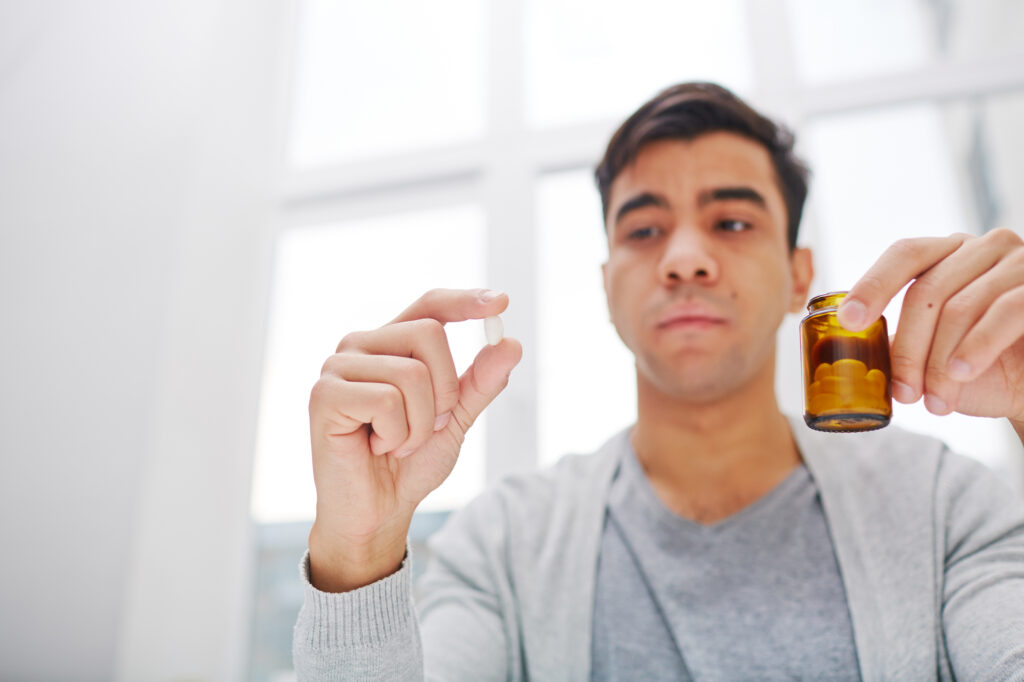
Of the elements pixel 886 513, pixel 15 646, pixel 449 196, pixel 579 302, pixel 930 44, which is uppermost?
pixel 930 44

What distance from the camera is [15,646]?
1.70m

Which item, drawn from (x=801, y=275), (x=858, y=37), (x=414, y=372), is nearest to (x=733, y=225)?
(x=801, y=275)

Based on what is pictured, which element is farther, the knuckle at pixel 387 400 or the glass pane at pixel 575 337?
the glass pane at pixel 575 337

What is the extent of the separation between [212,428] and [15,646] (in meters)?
0.70

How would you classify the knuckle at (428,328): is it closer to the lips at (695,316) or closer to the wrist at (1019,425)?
the lips at (695,316)

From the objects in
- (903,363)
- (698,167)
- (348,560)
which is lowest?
(348,560)

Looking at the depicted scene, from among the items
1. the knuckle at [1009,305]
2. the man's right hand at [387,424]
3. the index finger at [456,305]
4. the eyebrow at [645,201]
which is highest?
the eyebrow at [645,201]

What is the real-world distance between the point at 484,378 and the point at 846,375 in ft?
1.23

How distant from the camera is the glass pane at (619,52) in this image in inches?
78.1

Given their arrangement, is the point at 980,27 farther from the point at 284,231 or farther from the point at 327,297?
the point at 284,231

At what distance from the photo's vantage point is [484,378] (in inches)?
29.2

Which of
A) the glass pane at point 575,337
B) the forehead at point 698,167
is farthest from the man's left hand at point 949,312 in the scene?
the glass pane at point 575,337

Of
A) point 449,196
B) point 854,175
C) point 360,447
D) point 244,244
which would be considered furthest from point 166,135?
point 854,175

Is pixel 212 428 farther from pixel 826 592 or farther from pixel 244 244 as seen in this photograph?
pixel 826 592
